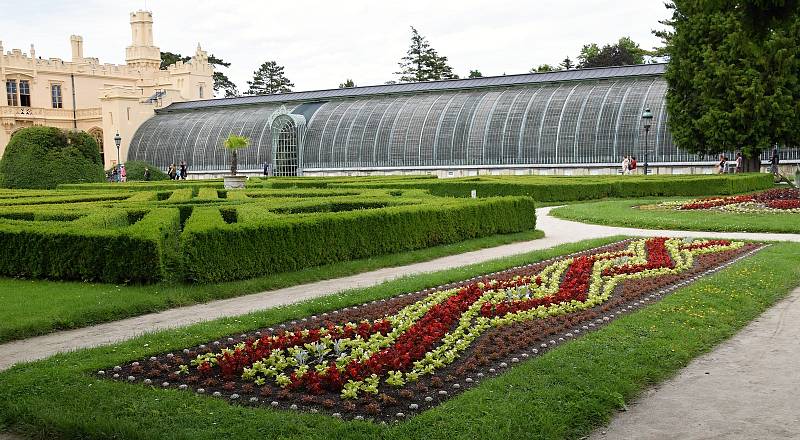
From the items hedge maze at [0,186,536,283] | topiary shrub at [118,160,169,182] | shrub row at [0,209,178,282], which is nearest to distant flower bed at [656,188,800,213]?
hedge maze at [0,186,536,283]

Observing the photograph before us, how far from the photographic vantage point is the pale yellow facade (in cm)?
5547

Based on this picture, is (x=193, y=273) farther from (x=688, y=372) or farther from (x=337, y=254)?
(x=688, y=372)

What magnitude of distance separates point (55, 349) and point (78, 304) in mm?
1759

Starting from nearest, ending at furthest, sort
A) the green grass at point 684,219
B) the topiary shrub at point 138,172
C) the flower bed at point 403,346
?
the flower bed at point 403,346
the green grass at point 684,219
the topiary shrub at point 138,172

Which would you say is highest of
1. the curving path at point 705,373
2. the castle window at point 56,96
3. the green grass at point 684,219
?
the castle window at point 56,96

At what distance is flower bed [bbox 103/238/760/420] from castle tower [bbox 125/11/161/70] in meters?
58.5

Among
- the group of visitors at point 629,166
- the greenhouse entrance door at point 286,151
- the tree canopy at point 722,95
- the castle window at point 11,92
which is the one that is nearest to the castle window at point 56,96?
the castle window at point 11,92

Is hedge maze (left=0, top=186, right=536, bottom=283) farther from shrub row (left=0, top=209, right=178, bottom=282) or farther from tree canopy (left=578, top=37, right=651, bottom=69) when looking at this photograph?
tree canopy (left=578, top=37, right=651, bottom=69)

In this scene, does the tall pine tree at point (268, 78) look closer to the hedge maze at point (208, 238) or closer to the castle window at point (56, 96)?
the castle window at point (56, 96)

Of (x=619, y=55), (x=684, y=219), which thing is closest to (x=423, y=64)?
(x=619, y=55)

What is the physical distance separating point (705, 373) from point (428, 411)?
2.72 m

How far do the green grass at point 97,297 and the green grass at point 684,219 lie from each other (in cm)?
868

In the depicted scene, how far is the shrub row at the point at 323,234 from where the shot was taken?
436 inches

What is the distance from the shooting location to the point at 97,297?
9.95m
